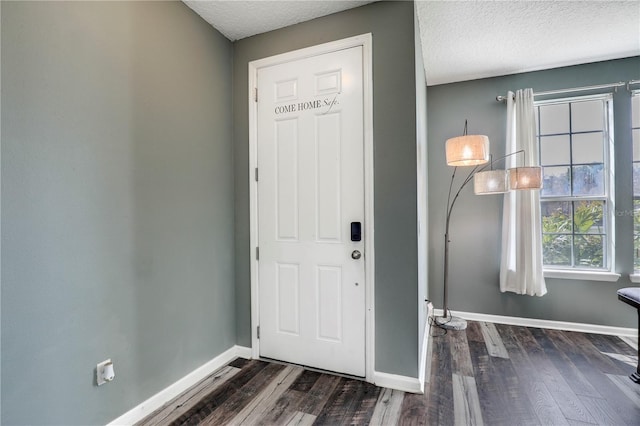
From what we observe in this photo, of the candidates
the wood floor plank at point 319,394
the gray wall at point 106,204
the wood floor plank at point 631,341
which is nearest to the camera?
the gray wall at point 106,204

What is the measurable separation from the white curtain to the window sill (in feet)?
0.58

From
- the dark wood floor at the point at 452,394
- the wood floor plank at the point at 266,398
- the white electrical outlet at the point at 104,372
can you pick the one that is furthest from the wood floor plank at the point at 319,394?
the white electrical outlet at the point at 104,372

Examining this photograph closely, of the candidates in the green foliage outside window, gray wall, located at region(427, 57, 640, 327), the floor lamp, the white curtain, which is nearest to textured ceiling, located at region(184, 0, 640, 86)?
gray wall, located at region(427, 57, 640, 327)

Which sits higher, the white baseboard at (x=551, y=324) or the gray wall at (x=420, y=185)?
the gray wall at (x=420, y=185)

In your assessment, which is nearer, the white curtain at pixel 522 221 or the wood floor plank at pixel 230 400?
the wood floor plank at pixel 230 400

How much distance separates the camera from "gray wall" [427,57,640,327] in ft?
9.53

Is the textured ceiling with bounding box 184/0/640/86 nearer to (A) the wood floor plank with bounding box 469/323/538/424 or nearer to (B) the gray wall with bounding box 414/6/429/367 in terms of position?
(B) the gray wall with bounding box 414/6/429/367

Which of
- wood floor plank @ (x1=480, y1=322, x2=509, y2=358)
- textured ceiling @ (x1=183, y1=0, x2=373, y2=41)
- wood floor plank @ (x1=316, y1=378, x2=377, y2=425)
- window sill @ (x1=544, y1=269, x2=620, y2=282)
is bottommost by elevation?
wood floor plank @ (x1=480, y1=322, x2=509, y2=358)

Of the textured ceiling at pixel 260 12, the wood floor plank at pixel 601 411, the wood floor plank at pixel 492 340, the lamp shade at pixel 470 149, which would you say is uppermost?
the textured ceiling at pixel 260 12

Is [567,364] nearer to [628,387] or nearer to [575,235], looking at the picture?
[628,387]

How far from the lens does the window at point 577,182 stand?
Result: 118 inches

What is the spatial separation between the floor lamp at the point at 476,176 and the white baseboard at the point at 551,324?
147 mm

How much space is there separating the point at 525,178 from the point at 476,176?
39 centimetres

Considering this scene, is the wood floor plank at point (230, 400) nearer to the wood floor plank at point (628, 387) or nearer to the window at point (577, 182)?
the wood floor plank at point (628, 387)
